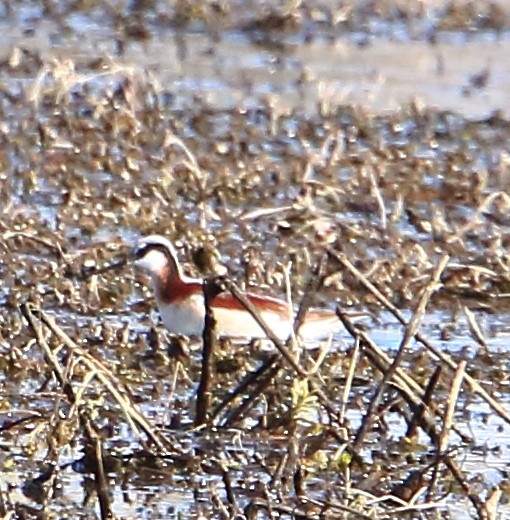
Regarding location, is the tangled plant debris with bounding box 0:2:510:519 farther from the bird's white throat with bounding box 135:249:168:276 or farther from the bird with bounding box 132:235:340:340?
the bird's white throat with bounding box 135:249:168:276

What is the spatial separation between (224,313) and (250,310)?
7.45 feet

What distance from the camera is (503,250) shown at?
11461 mm

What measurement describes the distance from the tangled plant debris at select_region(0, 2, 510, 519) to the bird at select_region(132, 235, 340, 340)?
11 cm

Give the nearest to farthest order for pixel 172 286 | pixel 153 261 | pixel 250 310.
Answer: pixel 250 310 < pixel 172 286 < pixel 153 261

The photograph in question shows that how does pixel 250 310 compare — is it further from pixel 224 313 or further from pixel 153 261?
pixel 153 261

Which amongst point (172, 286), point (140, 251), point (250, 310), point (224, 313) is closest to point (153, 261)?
point (140, 251)

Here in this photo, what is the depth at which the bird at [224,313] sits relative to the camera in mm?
9156

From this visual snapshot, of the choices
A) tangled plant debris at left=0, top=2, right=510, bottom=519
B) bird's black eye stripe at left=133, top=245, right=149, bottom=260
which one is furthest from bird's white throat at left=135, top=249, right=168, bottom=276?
tangled plant debris at left=0, top=2, right=510, bottom=519

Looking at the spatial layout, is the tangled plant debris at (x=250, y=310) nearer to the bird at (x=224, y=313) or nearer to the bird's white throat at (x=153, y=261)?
the bird at (x=224, y=313)

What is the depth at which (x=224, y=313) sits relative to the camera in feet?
30.6

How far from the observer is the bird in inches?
360

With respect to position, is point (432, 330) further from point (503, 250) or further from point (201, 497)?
point (201, 497)

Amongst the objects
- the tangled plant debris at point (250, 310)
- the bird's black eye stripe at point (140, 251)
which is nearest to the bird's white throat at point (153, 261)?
the bird's black eye stripe at point (140, 251)

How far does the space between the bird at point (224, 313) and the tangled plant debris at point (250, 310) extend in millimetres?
110
